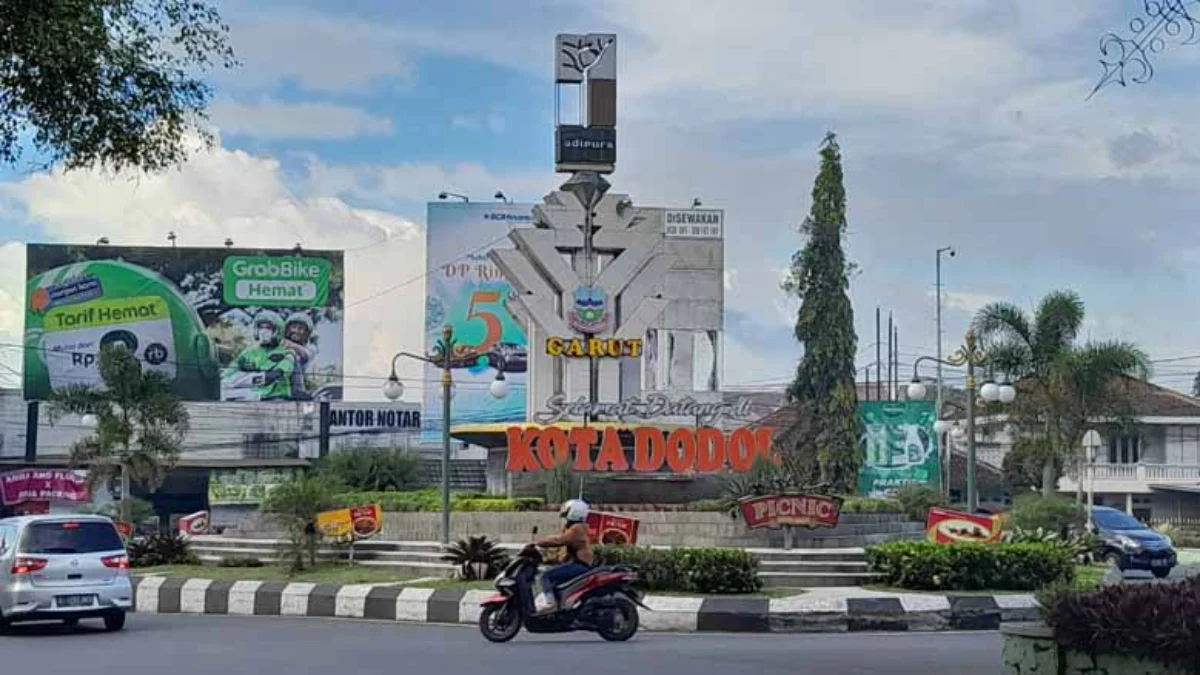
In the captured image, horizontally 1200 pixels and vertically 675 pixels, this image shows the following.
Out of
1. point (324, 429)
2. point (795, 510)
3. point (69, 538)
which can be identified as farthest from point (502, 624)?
point (324, 429)

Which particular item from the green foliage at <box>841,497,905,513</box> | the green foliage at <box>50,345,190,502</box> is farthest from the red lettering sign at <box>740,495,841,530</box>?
the green foliage at <box>50,345,190,502</box>

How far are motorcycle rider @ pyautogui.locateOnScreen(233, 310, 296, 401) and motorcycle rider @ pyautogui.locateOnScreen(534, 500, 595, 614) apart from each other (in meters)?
41.9

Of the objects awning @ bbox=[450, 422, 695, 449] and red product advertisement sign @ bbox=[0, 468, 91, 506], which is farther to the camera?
red product advertisement sign @ bbox=[0, 468, 91, 506]

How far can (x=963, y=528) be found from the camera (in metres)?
22.1

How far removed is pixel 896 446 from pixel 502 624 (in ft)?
127

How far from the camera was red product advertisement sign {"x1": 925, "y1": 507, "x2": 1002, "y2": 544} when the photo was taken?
21984mm

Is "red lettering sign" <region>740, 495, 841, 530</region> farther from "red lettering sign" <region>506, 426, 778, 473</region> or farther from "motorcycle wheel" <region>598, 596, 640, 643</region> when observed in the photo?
"motorcycle wheel" <region>598, 596, 640, 643</region>

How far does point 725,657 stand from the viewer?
1362 cm

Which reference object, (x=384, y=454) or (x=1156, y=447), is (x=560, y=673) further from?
(x=1156, y=447)

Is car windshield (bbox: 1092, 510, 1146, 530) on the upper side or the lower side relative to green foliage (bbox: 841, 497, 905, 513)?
lower

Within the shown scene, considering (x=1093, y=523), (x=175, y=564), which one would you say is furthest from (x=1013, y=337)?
(x=175, y=564)

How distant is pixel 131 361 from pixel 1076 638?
32.9 m

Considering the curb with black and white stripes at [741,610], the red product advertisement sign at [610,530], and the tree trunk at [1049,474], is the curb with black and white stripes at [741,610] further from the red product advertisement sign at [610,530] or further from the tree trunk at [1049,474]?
the tree trunk at [1049,474]

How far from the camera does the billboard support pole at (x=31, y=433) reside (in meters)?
55.3
